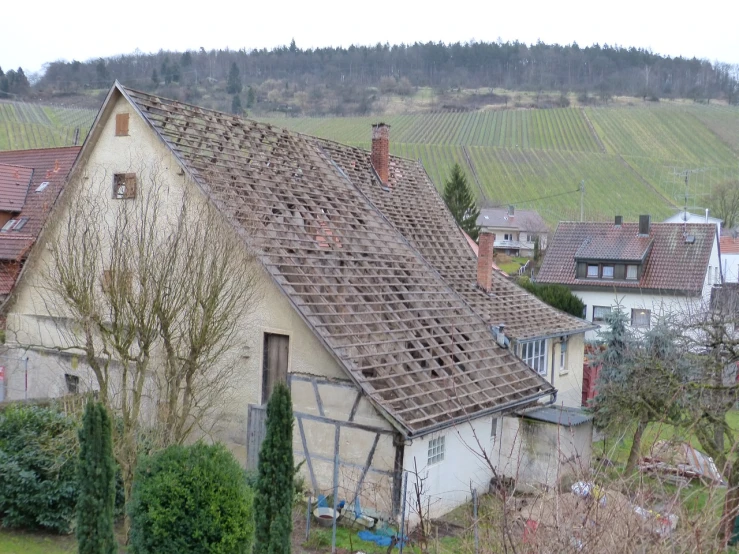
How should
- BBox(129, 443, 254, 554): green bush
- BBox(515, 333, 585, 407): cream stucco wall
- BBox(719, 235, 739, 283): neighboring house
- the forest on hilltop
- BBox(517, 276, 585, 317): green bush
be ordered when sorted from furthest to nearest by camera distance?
1. the forest on hilltop
2. BBox(719, 235, 739, 283): neighboring house
3. BBox(517, 276, 585, 317): green bush
4. BBox(515, 333, 585, 407): cream stucco wall
5. BBox(129, 443, 254, 554): green bush

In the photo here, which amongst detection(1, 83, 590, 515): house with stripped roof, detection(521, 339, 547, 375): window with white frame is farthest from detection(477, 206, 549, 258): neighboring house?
detection(1, 83, 590, 515): house with stripped roof

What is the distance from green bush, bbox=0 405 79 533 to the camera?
12.5 meters

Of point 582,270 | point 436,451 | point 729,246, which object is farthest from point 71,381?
point 729,246

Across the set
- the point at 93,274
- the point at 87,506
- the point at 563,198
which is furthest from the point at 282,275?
the point at 563,198

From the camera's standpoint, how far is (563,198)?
84.4m

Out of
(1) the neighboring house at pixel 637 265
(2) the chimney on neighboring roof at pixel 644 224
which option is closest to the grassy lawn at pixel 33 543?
(1) the neighboring house at pixel 637 265

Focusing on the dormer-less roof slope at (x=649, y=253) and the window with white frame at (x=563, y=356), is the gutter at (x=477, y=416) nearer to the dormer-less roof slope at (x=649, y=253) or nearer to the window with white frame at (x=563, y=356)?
the window with white frame at (x=563, y=356)

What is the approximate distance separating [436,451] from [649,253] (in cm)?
2760

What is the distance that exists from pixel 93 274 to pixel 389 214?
11565 mm

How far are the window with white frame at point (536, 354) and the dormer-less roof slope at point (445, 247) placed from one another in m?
0.48

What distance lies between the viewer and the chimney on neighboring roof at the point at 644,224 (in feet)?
127

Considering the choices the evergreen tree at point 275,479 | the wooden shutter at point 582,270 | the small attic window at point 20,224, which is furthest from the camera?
the wooden shutter at point 582,270

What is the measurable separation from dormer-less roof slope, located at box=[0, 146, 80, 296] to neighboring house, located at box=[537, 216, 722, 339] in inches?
993

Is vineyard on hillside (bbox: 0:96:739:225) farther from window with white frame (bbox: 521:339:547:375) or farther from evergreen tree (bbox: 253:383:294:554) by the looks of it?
evergreen tree (bbox: 253:383:294:554)
